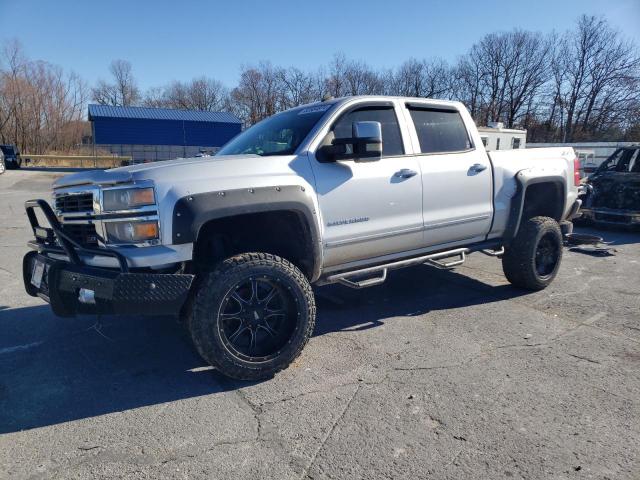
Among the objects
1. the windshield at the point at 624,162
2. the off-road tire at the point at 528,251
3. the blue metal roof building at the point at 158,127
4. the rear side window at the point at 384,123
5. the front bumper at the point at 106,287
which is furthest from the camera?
the blue metal roof building at the point at 158,127

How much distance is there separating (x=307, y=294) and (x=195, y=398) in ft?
3.38

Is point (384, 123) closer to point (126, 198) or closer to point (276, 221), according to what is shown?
point (276, 221)

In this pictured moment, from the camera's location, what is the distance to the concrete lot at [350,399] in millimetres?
2402

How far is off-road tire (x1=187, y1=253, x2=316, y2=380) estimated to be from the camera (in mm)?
3037

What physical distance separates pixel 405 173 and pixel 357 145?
70 centimetres

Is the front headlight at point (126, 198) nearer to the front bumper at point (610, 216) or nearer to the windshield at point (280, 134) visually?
the windshield at point (280, 134)

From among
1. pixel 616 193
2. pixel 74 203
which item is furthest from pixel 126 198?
pixel 616 193

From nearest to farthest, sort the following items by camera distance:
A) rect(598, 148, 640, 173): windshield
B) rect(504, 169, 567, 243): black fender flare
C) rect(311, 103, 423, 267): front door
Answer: rect(311, 103, 423, 267): front door
rect(504, 169, 567, 243): black fender flare
rect(598, 148, 640, 173): windshield

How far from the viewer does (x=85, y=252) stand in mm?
3170

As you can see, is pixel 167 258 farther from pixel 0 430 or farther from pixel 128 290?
pixel 0 430

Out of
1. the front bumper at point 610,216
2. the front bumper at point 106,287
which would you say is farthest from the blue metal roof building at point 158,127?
the front bumper at point 106,287

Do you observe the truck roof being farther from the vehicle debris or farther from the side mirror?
the vehicle debris

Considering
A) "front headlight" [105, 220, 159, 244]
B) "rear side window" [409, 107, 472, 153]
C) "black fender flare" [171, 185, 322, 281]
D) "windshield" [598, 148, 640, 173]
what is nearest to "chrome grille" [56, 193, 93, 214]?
"front headlight" [105, 220, 159, 244]

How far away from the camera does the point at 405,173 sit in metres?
4.06
